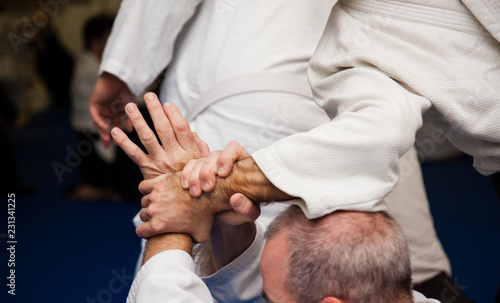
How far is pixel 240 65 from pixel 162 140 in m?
0.39

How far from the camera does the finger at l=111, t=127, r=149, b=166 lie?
3.70 ft

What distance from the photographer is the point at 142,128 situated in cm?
111

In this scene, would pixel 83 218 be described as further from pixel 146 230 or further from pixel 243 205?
pixel 243 205

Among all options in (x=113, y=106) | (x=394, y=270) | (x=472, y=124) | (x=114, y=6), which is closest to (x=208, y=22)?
(x=113, y=106)

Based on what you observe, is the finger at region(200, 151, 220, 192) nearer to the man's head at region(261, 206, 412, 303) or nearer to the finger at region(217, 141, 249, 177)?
the finger at region(217, 141, 249, 177)

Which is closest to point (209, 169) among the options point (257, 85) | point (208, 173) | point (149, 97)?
point (208, 173)

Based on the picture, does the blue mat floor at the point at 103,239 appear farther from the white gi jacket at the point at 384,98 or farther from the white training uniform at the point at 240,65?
the white gi jacket at the point at 384,98

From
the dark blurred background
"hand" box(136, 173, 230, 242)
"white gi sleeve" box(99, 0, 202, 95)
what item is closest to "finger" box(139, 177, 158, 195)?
"hand" box(136, 173, 230, 242)

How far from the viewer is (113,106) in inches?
63.9

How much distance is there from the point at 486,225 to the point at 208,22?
2.54m

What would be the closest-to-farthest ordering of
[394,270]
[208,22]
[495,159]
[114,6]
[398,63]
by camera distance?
[394,270], [398,63], [495,159], [208,22], [114,6]

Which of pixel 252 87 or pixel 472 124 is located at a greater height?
pixel 472 124

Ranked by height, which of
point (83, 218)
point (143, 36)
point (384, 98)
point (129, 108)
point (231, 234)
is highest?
point (384, 98)

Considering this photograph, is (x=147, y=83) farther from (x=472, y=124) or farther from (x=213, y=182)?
(x=472, y=124)
